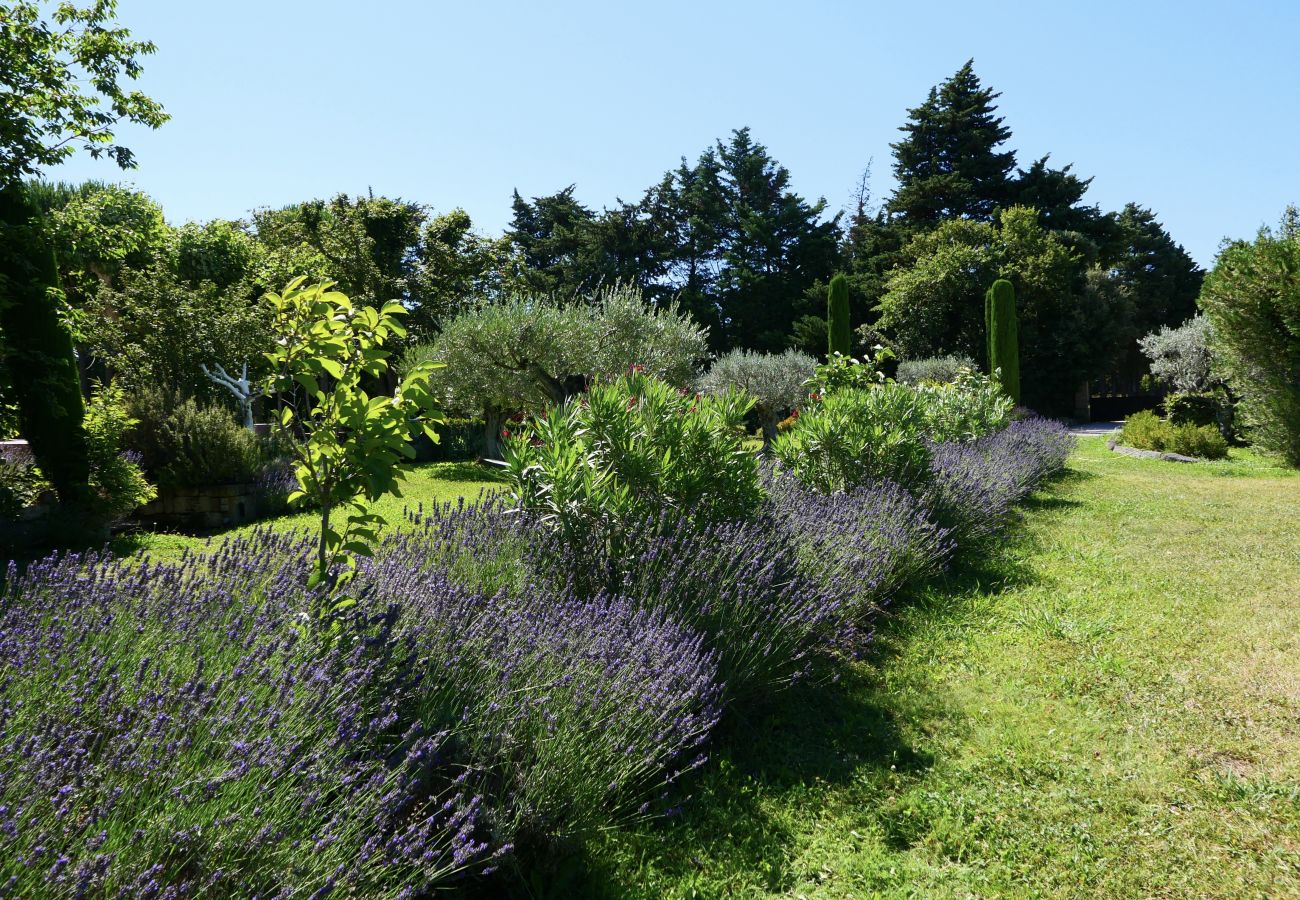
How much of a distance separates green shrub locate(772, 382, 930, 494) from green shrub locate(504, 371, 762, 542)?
6.83ft

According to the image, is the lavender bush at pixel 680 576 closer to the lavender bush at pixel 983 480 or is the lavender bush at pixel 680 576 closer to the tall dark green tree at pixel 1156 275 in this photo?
the lavender bush at pixel 983 480

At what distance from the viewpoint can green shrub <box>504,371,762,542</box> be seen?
13.4ft

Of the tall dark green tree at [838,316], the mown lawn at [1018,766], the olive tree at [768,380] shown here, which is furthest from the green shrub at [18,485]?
the tall dark green tree at [838,316]

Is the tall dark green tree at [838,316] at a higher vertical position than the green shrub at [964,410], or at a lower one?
higher

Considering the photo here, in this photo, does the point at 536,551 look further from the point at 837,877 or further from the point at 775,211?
the point at 775,211

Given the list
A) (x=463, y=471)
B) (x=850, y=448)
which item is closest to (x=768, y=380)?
(x=463, y=471)

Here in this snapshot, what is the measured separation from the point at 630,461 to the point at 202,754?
288 cm

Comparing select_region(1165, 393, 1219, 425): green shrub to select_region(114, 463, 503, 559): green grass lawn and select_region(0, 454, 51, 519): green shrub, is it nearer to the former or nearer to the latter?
select_region(114, 463, 503, 559): green grass lawn

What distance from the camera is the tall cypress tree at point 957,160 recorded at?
3269 cm

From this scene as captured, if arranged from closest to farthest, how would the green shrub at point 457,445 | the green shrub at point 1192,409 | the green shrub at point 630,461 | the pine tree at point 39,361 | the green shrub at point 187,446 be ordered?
the green shrub at point 630,461
the pine tree at point 39,361
the green shrub at point 187,446
the green shrub at point 457,445
the green shrub at point 1192,409

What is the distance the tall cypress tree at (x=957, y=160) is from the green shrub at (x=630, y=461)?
31.2 m

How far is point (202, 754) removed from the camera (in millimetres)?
1802

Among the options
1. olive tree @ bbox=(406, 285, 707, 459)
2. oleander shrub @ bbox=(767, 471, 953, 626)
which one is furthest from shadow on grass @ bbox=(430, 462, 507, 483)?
oleander shrub @ bbox=(767, 471, 953, 626)

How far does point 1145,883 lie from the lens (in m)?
2.61
